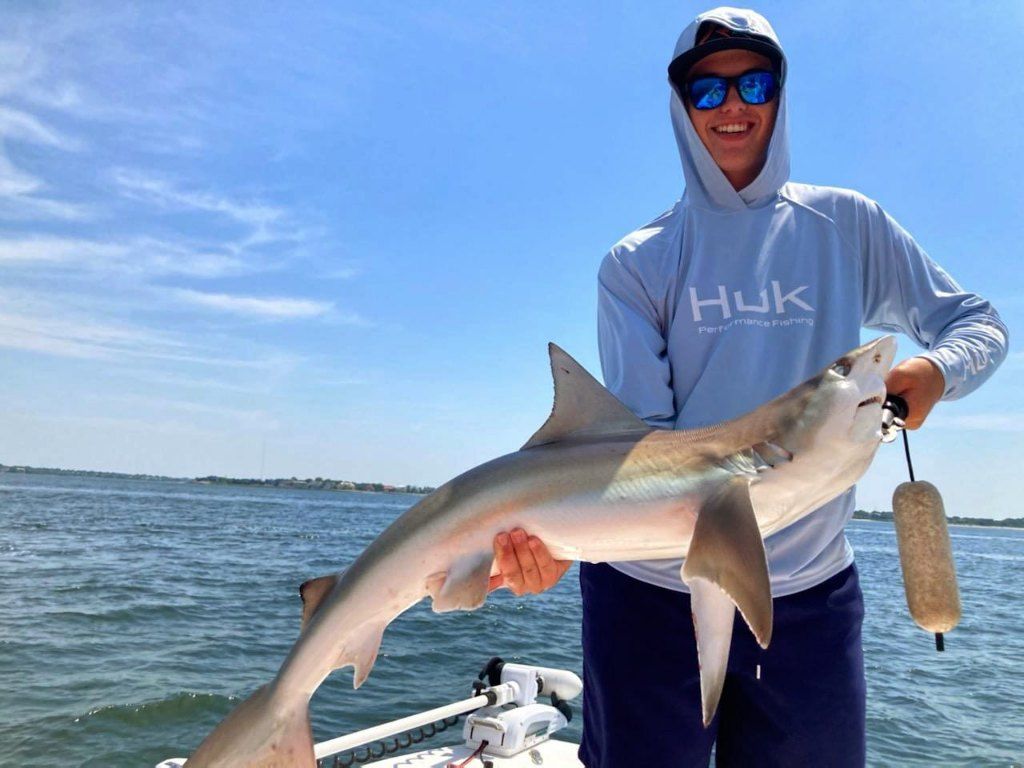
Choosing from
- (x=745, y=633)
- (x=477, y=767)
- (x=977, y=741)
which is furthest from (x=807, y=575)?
(x=977, y=741)

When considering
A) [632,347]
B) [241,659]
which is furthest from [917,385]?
[241,659]

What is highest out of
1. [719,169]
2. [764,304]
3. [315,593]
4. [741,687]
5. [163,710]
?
[719,169]

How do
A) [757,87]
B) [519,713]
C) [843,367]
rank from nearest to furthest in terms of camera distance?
1. [843,367]
2. [757,87]
3. [519,713]

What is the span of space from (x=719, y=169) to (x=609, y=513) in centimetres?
155

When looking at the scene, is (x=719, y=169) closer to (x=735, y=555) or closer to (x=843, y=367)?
(x=843, y=367)

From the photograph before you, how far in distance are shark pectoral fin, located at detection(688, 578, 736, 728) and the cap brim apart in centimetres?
196

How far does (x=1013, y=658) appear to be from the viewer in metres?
16.0

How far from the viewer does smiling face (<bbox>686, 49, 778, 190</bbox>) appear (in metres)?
2.87

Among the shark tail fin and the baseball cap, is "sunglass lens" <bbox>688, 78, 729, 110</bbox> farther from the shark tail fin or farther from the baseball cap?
the shark tail fin

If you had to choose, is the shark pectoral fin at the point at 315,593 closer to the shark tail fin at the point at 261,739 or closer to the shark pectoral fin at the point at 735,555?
the shark tail fin at the point at 261,739

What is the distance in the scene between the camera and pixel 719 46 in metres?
2.81

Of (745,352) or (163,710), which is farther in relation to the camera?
(163,710)

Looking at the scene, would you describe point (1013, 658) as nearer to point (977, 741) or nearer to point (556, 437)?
point (977, 741)

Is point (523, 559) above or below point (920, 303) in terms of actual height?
below
